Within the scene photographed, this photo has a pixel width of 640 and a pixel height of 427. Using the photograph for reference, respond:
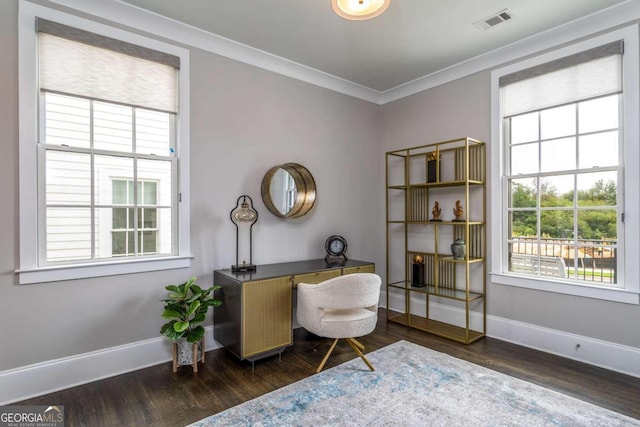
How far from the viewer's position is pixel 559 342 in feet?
9.75

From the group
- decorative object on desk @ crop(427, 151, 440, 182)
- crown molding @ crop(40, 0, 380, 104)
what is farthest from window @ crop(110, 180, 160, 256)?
decorative object on desk @ crop(427, 151, 440, 182)

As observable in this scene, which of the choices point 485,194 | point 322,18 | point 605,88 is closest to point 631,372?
point 485,194

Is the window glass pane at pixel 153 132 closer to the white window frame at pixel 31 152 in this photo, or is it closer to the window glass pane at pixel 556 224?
the white window frame at pixel 31 152

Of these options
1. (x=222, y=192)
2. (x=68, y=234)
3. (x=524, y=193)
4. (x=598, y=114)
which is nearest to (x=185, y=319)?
(x=68, y=234)

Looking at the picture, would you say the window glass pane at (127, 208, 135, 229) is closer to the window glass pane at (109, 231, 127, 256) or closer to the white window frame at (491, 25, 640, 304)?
the window glass pane at (109, 231, 127, 256)

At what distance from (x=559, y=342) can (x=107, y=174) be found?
4.12 metres

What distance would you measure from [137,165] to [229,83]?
1161 mm

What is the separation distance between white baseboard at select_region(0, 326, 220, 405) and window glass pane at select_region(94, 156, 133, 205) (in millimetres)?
1187

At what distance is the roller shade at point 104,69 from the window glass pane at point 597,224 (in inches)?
146

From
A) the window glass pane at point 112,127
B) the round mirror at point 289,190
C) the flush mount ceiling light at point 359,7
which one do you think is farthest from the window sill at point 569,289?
the window glass pane at point 112,127

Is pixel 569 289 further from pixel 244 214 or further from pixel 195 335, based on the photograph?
pixel 195 335

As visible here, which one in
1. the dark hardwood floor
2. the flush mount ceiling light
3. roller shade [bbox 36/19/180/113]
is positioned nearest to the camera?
the flush mount ceiling light

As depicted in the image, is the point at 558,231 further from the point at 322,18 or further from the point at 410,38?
the point at 322,18

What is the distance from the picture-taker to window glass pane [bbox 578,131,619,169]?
109 inches
